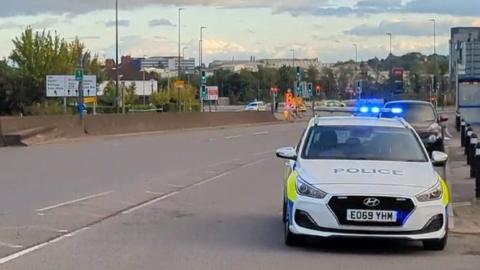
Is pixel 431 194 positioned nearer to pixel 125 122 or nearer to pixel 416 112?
pixel 416 112

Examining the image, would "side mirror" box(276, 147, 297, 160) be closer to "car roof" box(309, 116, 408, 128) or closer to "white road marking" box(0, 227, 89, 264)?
"car roof" box(309, 116, 408, 128)

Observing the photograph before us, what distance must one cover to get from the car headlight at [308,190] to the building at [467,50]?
3016cm

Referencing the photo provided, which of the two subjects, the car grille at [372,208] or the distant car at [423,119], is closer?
the car grille at [372,208]

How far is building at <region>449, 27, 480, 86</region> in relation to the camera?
40.6 m

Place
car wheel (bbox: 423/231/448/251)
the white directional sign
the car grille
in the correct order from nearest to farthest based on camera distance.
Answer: the car grille → car wheel (bbox: 423/231/448/251) → the white directional sign

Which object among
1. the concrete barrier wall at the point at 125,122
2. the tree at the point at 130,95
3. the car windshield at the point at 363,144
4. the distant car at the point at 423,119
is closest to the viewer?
the car windshield at the point at 363,144

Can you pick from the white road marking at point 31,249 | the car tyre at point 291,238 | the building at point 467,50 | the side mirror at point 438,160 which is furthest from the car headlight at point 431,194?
the building at point 467,50

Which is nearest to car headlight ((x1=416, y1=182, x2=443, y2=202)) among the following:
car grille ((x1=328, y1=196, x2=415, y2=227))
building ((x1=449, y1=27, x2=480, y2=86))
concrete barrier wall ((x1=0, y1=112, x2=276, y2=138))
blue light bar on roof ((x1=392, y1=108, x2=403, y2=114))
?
car grille ((x1=328, y1=196, x2=415, y2=227))

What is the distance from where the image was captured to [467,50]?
4112cm

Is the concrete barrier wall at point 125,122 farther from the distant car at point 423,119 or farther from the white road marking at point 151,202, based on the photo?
the white road marking at point 151,202

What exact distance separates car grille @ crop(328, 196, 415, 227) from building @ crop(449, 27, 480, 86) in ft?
99.2

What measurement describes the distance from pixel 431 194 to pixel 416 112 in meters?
19.6

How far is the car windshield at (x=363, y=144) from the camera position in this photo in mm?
11852

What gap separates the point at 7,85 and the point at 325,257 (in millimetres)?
79959
